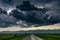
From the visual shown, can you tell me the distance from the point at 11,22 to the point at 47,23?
4027 mm

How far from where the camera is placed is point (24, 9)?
18156 millimetres

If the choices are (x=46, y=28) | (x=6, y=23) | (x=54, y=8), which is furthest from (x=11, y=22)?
(x=54, y=8)

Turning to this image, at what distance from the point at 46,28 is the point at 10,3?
16.2ft

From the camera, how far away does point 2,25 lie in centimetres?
1800

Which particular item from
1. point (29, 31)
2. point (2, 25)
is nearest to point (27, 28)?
A: point (29, 31)

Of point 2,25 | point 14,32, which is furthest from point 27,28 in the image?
point 2,25

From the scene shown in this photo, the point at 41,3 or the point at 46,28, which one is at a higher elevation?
the point at 41,3

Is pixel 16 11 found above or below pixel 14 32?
above

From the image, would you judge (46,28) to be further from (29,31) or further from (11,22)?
(11,22)

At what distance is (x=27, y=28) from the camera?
18125mm

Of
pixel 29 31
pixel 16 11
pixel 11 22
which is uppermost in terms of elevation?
pixel 16 11

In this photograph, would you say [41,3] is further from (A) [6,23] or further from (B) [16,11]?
(A) [6,23]

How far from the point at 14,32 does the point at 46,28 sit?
368 cm

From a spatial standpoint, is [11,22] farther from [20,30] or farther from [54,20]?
[54,20]
